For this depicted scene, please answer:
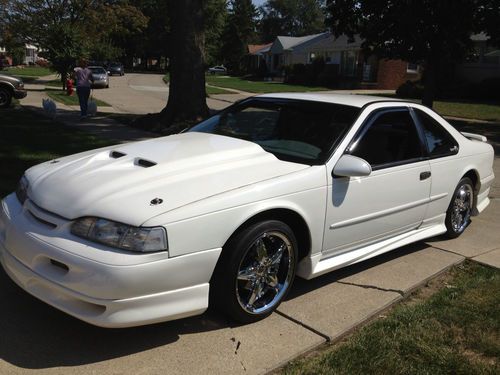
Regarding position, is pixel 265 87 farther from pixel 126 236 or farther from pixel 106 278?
pixel 106 278

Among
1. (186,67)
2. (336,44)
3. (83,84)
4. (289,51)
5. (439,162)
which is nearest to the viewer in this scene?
(439,162)

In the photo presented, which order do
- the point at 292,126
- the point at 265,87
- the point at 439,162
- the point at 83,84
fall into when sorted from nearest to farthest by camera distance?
the point at 292,126, the point at 439,162, the point at 83,84, the point at 265,87

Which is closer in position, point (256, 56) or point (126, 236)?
point (126, 236)

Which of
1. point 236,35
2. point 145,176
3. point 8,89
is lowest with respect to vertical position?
point 8,89

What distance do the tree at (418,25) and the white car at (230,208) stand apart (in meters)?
Answer: 11.5

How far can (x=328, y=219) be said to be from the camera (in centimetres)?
394

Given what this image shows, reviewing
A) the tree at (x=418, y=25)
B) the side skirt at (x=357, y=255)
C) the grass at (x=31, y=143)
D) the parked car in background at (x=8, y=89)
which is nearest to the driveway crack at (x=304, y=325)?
the side skirt at (x=357, y=255)

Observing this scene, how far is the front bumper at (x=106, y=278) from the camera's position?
9.76 feet

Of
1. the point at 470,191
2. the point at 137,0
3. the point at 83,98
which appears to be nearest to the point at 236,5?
the point at 137,0

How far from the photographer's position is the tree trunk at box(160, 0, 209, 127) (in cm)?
1312

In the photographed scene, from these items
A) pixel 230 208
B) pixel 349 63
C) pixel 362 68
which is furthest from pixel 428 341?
pixel 349 63

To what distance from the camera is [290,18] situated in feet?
381

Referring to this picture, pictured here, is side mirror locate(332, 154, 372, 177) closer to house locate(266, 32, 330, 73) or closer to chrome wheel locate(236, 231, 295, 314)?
chrome wheel locate(236, 231, 295, 314)

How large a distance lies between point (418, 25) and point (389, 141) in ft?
40.7
